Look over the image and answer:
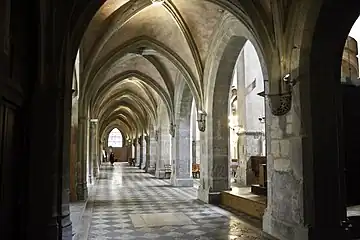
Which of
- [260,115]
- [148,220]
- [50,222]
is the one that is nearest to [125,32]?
[260,115]

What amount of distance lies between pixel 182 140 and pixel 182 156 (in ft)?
1.95

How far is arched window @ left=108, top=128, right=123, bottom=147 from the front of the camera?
4425 centimetres

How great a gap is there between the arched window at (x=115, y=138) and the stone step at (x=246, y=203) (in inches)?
1450

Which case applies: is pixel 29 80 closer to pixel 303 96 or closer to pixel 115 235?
pixel 115 235

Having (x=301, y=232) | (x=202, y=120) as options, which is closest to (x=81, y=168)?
(x=202, y=120)

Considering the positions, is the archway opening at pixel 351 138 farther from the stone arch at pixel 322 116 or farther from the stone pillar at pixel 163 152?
the stone pillar at pixel 163 152

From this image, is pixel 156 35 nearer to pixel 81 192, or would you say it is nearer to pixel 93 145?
pixel 81 192

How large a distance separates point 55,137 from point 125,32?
250 inches

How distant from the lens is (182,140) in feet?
43.2

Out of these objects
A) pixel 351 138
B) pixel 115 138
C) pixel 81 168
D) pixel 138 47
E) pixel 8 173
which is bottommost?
pixel 81 168

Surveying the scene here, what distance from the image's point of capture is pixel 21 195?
3648mm

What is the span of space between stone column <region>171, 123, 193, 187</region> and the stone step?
457 cm

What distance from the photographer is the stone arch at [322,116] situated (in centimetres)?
434

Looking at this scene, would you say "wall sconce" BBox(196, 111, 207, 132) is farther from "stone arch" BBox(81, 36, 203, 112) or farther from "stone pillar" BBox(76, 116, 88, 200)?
"stone pillar" BBox(76, 116, 88, 200)
